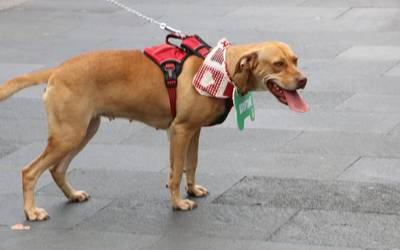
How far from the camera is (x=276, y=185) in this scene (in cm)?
823

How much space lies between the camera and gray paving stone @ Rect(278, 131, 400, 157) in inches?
354

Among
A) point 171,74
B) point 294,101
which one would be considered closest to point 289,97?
point 294,101

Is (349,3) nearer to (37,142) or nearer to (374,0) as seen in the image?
(374,0)

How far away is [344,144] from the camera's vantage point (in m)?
9.20

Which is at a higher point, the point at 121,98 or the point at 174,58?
the point at 174,58

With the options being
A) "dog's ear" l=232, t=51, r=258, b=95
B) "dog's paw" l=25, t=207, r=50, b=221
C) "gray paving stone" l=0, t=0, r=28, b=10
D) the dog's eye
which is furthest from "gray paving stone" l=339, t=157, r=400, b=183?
"gray paving stone" l=0, t=0, r=28, b=10

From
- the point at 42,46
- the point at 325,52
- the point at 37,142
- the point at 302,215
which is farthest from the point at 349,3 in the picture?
the point at 302,215

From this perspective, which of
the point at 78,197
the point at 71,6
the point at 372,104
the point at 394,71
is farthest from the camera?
the point at 71,6

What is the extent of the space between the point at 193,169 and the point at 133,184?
616mm

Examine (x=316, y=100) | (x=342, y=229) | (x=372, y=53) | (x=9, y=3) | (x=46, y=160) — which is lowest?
(x=9, y=3)

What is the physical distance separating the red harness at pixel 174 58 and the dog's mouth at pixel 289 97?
37 centimetres

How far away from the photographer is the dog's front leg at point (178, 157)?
24.8 ft

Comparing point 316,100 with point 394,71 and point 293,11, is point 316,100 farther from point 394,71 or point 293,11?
point 293,11

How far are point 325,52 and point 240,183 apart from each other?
14.7ft
